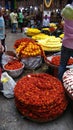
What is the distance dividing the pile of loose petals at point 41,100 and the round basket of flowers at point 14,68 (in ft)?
3.76

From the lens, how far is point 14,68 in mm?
4758

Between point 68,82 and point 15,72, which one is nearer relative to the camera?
point 68,82

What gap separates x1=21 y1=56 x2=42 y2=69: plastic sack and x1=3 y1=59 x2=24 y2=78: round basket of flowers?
0.57 ft

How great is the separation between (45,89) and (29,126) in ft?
2.08

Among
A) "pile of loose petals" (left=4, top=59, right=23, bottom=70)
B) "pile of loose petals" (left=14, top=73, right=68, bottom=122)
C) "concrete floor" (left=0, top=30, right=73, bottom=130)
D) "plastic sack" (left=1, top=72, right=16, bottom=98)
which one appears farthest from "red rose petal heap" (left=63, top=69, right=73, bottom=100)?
"pile of loose petals" (left=4, top=59, right=23, bottom=70)

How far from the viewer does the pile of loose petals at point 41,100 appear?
3.10 meters

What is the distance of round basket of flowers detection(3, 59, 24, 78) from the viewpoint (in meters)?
4.62

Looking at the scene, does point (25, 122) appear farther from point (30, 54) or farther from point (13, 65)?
point (30, 54)

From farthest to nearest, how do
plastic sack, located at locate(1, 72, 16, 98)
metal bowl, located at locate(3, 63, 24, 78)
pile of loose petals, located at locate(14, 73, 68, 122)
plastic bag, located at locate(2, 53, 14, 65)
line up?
1. plastic bag, located at locate(2, 53, 14, 65)
2. metal bowl, located at locate(3, 63, 24, 78)
3. plastic sack, located at locate(1, 72, 16, 98)
4. pile of loose petals, located at locate(14, 73, 68, 122)

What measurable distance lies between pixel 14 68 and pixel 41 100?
179 cm

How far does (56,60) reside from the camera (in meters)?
4.60

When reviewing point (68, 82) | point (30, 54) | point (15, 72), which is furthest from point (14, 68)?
point (68, 82)

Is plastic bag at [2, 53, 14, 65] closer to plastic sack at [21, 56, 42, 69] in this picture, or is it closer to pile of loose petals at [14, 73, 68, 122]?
plastic sack at [21, 56, 42, 69]

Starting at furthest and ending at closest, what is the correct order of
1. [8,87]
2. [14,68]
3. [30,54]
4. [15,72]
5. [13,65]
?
[30,54]
[13,65]
[14,68]
[15,72]
[8,87]
